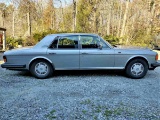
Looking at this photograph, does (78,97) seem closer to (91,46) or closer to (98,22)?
(91,46)

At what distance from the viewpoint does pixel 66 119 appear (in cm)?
296

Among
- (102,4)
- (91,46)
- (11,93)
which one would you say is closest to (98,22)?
(102,4)

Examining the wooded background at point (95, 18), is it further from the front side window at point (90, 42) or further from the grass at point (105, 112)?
the grass at point (105, 112)

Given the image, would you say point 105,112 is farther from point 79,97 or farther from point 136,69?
point 136,69

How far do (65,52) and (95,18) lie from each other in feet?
49.3

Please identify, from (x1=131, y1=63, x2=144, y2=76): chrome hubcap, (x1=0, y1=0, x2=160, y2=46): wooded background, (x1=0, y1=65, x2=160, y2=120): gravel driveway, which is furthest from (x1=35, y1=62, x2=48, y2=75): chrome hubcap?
(x1=0, y1=0, x2=160, y2=46): wooded background

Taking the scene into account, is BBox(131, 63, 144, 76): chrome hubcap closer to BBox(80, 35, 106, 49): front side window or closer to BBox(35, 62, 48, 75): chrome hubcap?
BBox(80, 35, 106, 49): front side window

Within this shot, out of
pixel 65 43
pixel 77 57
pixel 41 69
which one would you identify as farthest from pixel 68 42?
pixel 41 69

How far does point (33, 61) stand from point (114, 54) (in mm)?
2385

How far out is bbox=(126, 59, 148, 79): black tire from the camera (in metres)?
5.59

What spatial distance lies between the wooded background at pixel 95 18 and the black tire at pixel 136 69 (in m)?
10.7

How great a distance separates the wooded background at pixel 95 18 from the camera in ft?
56.1

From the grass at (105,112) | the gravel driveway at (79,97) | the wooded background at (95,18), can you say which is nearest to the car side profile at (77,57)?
the gravel driveway at (79,97)

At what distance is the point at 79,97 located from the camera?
396cm
